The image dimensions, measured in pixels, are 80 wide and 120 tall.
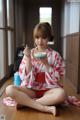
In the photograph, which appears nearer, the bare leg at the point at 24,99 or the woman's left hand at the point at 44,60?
the bare leg at the point at 24,99

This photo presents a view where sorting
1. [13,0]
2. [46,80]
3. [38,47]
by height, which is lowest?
[46,80]

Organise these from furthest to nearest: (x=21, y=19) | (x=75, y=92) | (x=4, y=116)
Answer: (x=21, y=19)
(x=75, y=92)
(x=4, y=116)

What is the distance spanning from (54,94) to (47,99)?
87mm

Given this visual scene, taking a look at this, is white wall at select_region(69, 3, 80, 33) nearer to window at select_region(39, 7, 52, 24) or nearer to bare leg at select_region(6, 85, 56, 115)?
bare leg at select_region(6, 85, 56, 115)

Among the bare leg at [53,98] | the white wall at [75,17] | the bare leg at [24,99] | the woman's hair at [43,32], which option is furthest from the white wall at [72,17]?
the bare leg at [24,99]

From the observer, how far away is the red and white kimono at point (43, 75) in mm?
2564

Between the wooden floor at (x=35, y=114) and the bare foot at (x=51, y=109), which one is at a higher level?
the bare foot at (x=51, y=109)

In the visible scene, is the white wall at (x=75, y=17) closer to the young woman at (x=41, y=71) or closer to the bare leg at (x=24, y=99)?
the young woman at (x=41, y=71)

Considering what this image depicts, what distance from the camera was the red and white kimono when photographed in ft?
8.41

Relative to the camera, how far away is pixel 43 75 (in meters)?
2.59

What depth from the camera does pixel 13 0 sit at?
17.2 ft

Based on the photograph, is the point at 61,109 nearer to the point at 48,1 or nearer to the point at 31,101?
the point at 31,101

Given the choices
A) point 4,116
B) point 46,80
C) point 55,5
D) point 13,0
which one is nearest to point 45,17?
point 55,5

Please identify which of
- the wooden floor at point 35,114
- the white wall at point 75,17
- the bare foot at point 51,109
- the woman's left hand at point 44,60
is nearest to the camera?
the wooden floor at point 35,114
